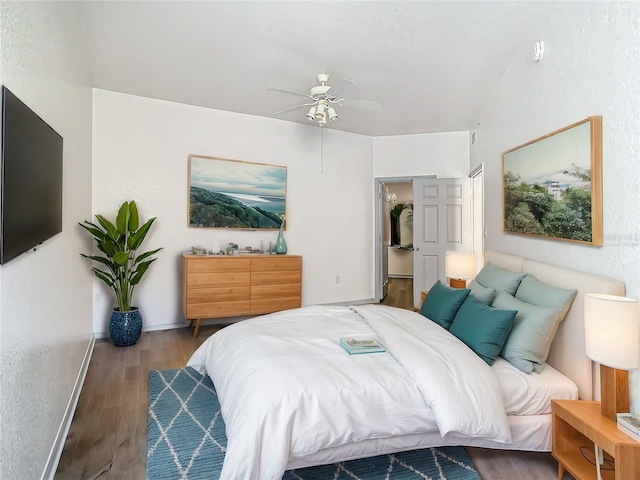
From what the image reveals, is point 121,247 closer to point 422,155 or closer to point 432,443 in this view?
point 432,443

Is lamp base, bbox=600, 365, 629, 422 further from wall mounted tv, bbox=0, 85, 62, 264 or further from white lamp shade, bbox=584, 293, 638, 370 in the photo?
wall mounted tv, bbox=0, 85, 62, 264

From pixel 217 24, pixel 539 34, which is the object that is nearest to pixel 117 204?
pixel 217 24

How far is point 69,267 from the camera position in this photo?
113 inches

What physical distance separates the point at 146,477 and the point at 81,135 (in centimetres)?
293

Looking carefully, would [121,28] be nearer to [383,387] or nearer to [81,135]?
[81,135]

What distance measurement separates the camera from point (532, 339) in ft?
7.39

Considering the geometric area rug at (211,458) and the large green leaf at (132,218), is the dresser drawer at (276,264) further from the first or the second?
the geometric area rug at (211,458)

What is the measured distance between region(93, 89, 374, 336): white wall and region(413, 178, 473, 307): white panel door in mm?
766

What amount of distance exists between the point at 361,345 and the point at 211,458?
105 cm

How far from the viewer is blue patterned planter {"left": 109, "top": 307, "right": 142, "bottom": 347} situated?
3.87m

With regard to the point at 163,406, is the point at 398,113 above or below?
above

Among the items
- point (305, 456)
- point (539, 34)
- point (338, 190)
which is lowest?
point (305, 456)

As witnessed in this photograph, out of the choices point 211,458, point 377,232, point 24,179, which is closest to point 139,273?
point 211,458

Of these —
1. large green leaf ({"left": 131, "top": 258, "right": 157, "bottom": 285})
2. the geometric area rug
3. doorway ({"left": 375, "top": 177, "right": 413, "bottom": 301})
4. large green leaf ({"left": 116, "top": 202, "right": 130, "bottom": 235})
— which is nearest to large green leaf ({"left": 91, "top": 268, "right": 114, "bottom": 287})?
large green leaf ({"left": 131, "top": 258, "right": 157, "bottom": 285})
